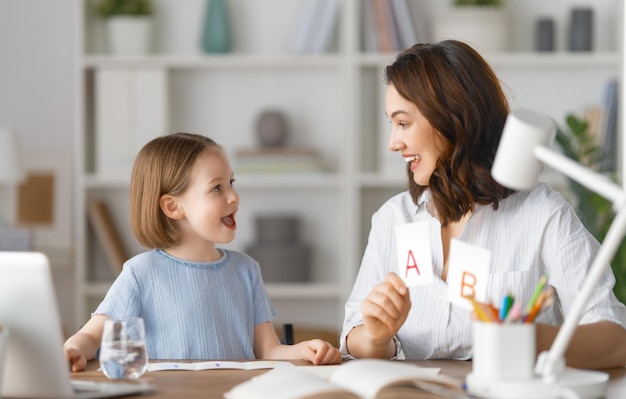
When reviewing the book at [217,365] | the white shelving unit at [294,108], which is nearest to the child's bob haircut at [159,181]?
the book at [217,365]

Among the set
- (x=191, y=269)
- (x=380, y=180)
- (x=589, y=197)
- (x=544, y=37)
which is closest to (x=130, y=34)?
(x=380, y=180)

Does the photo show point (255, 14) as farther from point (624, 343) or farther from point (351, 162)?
point (624, 343)

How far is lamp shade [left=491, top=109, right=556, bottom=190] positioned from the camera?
1.46 m

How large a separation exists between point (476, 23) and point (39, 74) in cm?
182

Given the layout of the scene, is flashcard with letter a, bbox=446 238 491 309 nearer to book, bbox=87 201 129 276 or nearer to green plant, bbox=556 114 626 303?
green plant, bbox=556 114 626 303

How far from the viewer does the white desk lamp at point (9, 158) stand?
387 centimetres

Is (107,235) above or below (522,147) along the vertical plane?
below

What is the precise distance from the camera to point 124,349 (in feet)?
5.42

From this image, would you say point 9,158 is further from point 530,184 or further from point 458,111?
point 530,184

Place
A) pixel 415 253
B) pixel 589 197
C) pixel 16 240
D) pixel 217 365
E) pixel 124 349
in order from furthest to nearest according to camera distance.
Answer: pixel 16 240, pixel 589 197, pixel 415 253, pixel 217 365, pixel 124 349

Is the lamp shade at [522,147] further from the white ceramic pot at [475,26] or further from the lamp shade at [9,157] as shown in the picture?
the lamp shade at [9,157]

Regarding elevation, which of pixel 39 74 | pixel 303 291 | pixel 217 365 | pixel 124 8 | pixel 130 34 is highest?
pixel 124 8

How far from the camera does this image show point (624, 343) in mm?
1859

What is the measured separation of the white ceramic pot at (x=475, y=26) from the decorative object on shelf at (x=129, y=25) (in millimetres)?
1173
